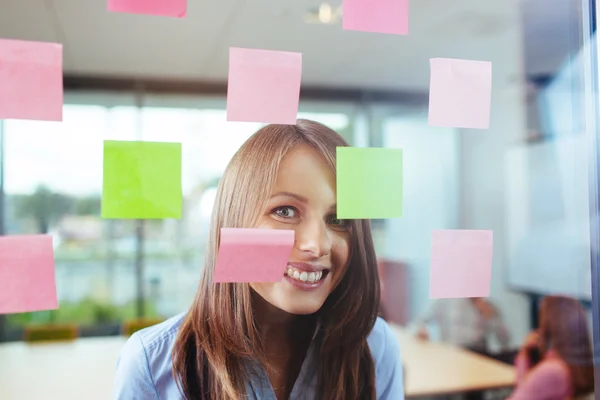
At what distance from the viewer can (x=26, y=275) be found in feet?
2.02

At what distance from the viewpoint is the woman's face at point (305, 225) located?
70cm

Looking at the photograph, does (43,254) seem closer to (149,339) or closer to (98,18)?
(149,339)

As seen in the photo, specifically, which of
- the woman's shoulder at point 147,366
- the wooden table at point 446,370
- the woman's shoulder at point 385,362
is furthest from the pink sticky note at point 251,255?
the wooden table at point 446,370

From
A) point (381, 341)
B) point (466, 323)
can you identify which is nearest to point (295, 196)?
point (381, 341)

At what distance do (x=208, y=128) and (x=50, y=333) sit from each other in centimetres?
38

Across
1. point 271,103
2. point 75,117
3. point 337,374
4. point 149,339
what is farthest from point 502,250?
point 75,117

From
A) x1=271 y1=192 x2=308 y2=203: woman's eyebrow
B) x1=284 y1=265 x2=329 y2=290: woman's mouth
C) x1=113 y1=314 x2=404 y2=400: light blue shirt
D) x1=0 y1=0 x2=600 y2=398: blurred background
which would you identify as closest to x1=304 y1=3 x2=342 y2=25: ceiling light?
x1=0 y1=0 x2=600 y2=398: blurred background

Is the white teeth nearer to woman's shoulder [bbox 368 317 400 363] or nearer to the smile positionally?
the smile

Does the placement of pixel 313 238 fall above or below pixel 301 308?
above

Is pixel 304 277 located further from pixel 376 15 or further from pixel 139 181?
pixel 376 15

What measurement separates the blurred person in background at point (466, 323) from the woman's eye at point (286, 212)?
1.29 ft

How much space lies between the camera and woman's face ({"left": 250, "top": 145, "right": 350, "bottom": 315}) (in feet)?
2.31

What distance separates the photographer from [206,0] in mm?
718

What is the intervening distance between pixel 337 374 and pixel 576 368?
3.22 feet
